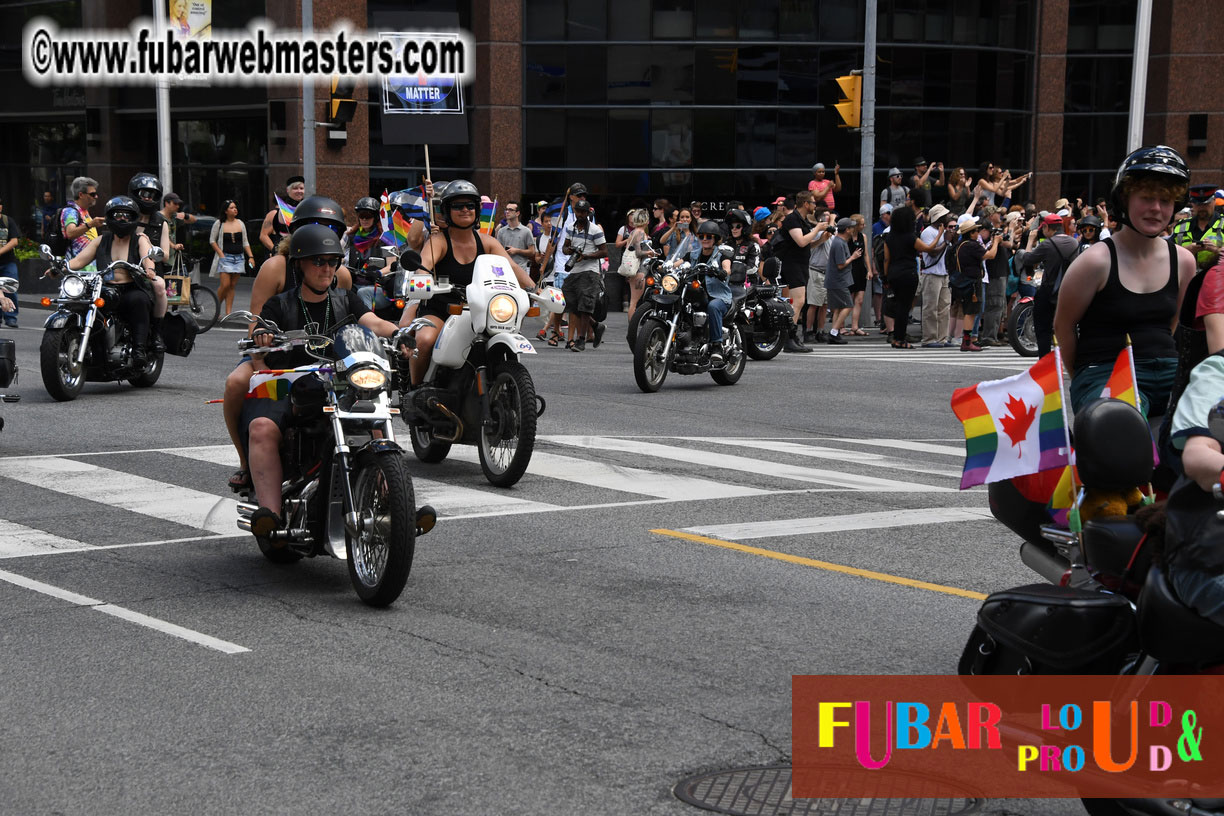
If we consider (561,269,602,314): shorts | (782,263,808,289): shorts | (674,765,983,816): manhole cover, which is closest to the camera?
(674,765,983,816): manhole cover

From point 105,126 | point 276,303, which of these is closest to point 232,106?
point 105,126

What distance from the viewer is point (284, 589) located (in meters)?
7.50

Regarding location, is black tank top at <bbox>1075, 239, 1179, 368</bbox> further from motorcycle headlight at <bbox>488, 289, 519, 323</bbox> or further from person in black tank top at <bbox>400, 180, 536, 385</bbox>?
person in black tank top at <bbox>400, 180, 536, 385</bbox>

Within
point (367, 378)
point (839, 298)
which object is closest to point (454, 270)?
point (367, 378)

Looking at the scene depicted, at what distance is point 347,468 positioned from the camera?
711 centimetres

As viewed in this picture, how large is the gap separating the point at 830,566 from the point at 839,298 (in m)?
15.4

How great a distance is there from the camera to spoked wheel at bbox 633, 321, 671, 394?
15992 mm

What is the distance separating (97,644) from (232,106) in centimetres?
3211

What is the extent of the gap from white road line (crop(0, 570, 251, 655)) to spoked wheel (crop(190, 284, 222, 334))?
16442 millimetres

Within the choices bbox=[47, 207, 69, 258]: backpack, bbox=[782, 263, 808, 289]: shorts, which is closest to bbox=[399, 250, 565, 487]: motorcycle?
bbox=[47, 207, 69, 258]: backpack

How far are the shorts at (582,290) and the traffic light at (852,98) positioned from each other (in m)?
6.57

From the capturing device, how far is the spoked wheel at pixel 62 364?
567 inches

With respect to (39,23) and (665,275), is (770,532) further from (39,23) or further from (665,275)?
(39,23)

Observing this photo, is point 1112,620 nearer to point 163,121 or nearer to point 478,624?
point 478,624
